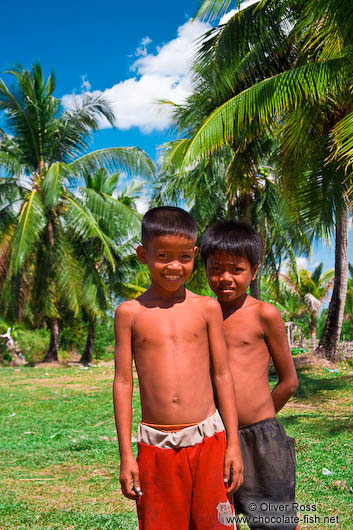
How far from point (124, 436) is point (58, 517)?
2.21 m

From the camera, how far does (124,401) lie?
1.84 m

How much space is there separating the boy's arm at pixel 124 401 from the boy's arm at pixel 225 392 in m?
0.31

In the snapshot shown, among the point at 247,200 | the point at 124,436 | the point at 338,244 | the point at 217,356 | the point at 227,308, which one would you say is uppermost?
the point at 247,200

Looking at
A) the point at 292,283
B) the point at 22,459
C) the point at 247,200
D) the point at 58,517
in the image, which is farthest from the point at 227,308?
the point at 292,283

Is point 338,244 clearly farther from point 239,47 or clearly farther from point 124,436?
point 124,436

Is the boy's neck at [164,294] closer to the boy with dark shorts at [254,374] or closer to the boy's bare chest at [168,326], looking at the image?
the boy's bare chest at [168,326]

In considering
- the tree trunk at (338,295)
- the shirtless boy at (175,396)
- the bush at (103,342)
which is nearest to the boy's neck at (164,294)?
the shirtless boy at (175,396)

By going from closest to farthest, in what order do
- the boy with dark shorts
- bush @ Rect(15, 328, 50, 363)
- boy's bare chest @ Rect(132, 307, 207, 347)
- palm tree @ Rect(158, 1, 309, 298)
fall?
1. boy's bare chest @ Rect(132, 307, 207, 347)
2. the boy with dark shorts
3. palm tree @ Rect(158, 1, 309, 298)
4. bush @ Rect(15, 328, 50, 363)

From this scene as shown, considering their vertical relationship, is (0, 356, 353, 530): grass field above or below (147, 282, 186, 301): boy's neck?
below

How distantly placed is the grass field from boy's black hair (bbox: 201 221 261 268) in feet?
6.93

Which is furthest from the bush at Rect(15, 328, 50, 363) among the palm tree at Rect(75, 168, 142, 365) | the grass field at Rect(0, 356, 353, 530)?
the grass field at Rect(0, 356, 353, 530)

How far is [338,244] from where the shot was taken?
11.3 meters

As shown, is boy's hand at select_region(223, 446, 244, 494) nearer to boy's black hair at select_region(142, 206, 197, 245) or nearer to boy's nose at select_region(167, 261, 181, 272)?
boy's nose at select_region(167, 261, 181, 272)

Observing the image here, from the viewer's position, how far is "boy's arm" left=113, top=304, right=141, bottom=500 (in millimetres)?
1767
